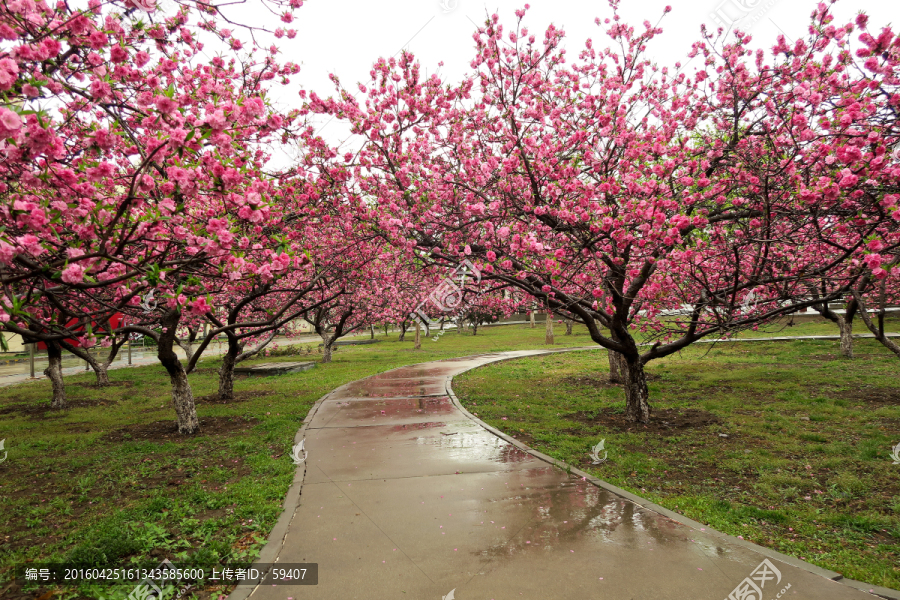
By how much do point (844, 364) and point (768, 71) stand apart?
1060 cm

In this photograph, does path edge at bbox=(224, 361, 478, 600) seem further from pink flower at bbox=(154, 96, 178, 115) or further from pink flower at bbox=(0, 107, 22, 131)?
pink flower at bbox=(154, 96, 178, 115)

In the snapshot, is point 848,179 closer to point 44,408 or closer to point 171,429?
point 171,429

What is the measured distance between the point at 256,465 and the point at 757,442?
744 centimetres

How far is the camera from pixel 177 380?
8.31m

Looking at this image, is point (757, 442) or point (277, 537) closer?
point (277, 537)

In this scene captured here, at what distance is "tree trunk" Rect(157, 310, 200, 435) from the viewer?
8.12 metres

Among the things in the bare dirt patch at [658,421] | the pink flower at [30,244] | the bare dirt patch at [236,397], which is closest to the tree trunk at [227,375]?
the bare dirt patch at [236,397]

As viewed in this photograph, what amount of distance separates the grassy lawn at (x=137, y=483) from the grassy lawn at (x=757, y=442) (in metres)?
4.02

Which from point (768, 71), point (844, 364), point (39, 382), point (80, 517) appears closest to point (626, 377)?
point (768, 71)

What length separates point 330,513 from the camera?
182 inches

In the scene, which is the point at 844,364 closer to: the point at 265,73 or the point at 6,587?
the point at 265,73

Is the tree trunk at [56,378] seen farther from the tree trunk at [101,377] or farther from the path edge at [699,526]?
the path edge at [699,526]

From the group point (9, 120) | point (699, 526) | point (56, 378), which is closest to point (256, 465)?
point (9, 120)

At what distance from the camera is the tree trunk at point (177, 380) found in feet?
26.7
